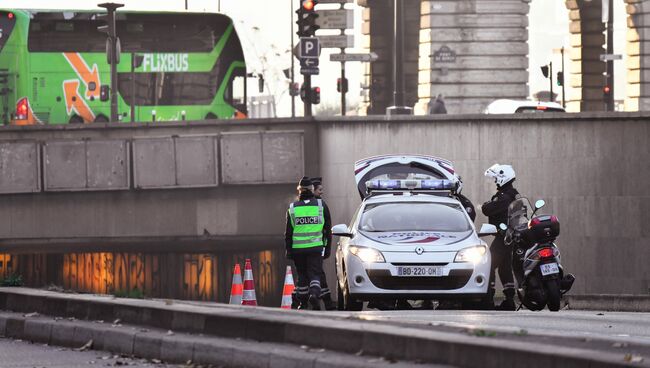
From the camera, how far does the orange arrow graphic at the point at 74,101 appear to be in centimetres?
4238

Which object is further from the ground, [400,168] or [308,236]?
[400,168]

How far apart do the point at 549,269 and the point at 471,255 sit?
0.88 metres

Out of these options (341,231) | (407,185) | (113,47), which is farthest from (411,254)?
(113,47)

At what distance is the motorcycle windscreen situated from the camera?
79.4 ft

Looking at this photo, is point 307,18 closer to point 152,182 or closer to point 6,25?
point 152,182

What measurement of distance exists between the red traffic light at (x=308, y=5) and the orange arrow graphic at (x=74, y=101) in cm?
1587

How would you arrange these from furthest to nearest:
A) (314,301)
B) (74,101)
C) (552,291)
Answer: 1. (74,101)
2. (314,301)
3. (552,291)

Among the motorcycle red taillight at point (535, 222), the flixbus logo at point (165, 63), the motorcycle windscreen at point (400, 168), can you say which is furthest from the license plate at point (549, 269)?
the flixbus logo at point (165, 63)

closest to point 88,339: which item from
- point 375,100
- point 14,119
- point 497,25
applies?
point 14,119

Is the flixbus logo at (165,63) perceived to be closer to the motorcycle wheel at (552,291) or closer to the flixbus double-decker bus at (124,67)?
the flixbus double-decker bus at (124,67)

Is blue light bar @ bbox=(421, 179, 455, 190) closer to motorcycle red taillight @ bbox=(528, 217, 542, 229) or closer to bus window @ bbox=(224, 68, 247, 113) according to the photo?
motorcycle red taillight @ bbox=(528, 217, 542, 229)

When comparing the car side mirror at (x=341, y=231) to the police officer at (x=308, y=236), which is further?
the police officer at (x=308, y=236)

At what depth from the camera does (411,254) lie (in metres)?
18.4

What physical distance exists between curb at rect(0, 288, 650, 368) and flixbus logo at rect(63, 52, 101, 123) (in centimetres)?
2640
